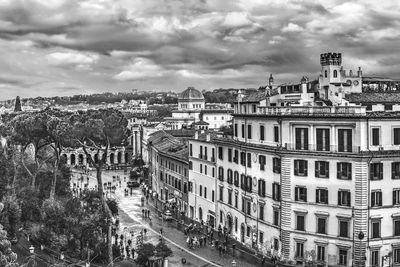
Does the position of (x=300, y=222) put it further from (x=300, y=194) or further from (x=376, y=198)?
(x=376, y=198)

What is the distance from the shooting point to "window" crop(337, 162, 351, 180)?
159 ft

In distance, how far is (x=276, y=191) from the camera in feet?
176

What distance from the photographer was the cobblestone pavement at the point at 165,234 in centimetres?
5429

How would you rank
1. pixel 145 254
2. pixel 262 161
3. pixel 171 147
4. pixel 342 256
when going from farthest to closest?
pixel 171 147
pixel 262 161
pixel 342 256
pixel 145 254

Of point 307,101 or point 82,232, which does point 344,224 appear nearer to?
point 307,101

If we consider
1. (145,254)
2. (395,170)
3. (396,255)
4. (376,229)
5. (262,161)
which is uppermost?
(262,161)

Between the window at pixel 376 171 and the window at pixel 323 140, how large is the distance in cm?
414

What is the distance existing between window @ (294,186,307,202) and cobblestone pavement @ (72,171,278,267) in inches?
285

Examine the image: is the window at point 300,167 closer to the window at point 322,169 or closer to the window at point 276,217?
the window at point 322,169

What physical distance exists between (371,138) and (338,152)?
125 inches

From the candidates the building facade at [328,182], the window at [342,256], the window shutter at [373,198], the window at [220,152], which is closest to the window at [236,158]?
the building facade at [328,182]

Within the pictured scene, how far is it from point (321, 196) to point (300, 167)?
10.9ft

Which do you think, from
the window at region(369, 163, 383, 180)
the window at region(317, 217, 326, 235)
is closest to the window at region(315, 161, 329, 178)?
the window at region(369, 163, 383, 180)

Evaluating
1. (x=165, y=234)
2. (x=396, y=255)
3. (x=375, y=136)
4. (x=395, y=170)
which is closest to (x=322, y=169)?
(x=375, y=136)
